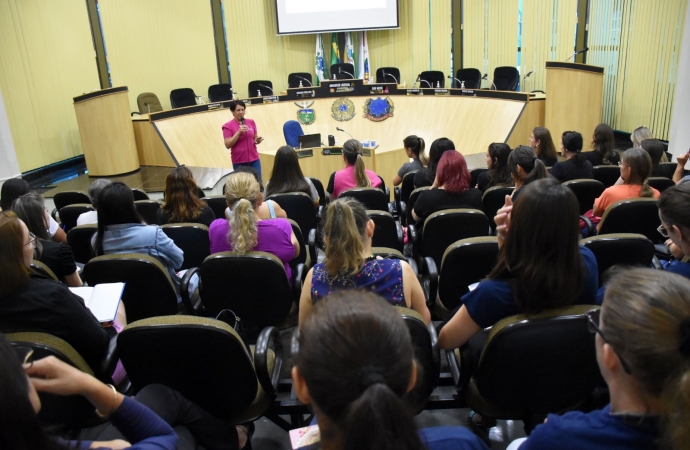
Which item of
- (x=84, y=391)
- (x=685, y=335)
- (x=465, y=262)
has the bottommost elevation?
(x=465, y=262)

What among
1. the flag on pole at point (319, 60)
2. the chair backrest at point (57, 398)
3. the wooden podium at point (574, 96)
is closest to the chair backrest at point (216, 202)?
the chair backrest at point (57, 398)

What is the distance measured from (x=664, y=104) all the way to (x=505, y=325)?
304 inches

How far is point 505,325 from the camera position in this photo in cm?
153

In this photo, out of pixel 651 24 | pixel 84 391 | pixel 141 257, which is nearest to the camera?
pixel 84 391

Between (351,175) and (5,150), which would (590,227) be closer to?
(351,175)

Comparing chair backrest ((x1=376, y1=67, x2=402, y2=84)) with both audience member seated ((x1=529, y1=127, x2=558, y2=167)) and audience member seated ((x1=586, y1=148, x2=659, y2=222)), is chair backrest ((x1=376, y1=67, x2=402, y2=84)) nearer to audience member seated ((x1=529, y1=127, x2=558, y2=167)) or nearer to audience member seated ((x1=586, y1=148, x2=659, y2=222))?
audience member seated ((x1=529, y1=127, x2=558, y2=167))

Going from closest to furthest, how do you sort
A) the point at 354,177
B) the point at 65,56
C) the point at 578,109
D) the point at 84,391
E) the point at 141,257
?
the point at 84,391 < the point at 141,257 < the point at 354,177 < the point at 578,109 < the point at 65,56

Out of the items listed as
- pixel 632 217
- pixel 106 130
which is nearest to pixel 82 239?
pixel 632 217

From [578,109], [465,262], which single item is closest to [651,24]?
[578,109]

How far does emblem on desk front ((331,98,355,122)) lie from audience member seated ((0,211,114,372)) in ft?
25.1

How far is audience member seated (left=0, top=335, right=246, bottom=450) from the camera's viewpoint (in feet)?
2.91

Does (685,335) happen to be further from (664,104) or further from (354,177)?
(664,104)

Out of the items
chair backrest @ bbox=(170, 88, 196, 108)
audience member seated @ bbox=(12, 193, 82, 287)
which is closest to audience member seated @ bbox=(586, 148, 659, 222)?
audience member seated @ bbox=(12, 193, 82, 287)

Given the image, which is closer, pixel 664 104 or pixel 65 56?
pixel 664 104
